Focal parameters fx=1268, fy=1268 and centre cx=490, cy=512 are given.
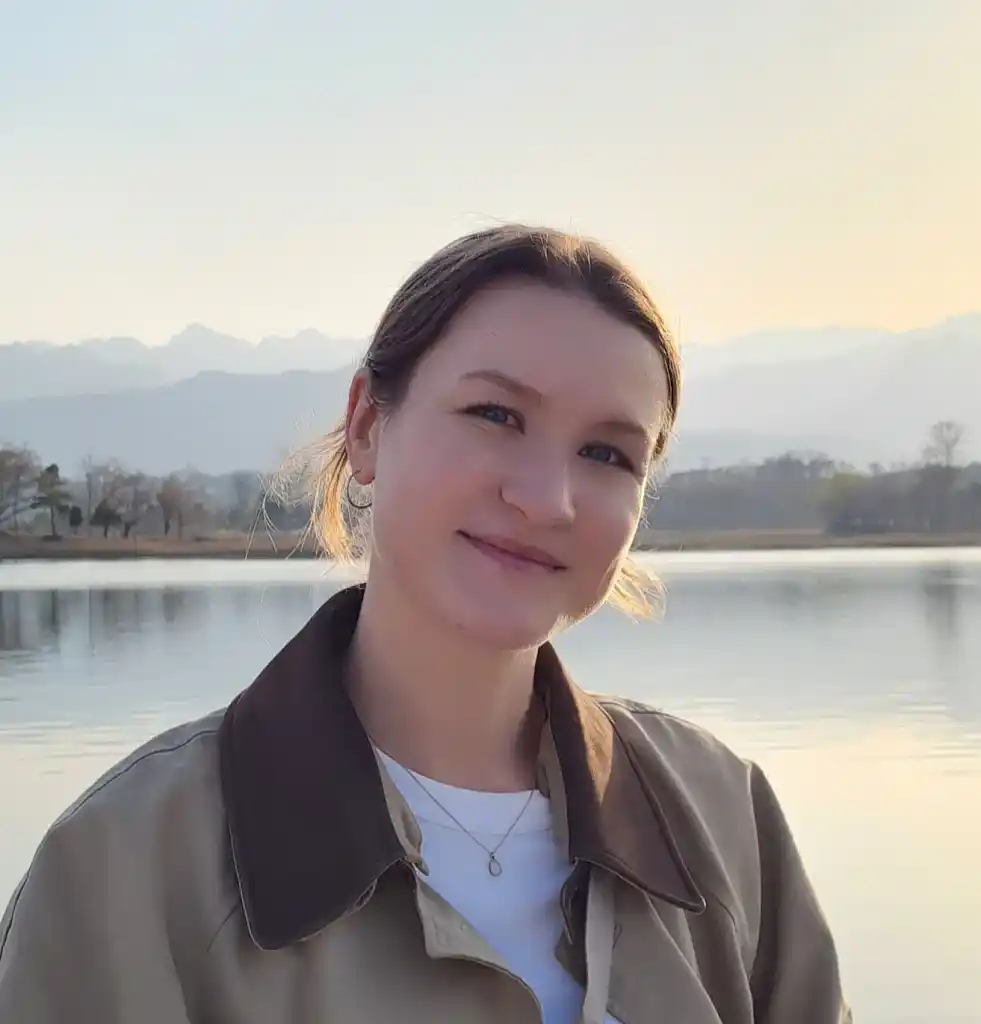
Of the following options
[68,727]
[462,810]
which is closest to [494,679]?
[462,810]

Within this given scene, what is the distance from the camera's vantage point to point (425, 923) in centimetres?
116

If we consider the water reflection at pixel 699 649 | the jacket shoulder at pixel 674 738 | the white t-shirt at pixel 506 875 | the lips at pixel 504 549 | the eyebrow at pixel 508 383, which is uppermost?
the eyebrow at pixel 508 383

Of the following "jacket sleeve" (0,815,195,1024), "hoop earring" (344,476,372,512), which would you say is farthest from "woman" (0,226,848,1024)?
"hoop earring" (344,476,372,512)

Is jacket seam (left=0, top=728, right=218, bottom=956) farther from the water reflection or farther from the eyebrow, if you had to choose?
the water reflection

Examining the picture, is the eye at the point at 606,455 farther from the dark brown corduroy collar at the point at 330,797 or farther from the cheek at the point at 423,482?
the dark brown corduroy collar at the point at 330,797

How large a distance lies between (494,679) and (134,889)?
43cm

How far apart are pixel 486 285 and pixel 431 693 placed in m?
0.43

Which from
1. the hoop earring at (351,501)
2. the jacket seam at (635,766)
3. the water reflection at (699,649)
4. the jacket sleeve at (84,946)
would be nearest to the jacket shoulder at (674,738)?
the jacket seam at (635,766)

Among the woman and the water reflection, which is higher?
the woman

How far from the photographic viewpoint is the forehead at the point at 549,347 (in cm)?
128

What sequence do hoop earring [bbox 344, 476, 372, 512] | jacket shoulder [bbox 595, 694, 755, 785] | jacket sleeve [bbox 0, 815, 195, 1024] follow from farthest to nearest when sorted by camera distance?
1. hoop earring [bbox 344, 476, 372, 512]
2. jacket shoulder [bbox 595, 694, 755, 785]
3. jacket sleeve [bbox 0, 815, 195, 1024]

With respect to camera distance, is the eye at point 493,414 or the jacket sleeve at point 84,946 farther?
the eye at point 493,414

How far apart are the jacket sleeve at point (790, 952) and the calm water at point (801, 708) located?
1.23 metres

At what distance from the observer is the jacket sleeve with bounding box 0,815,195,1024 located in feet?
3.47
